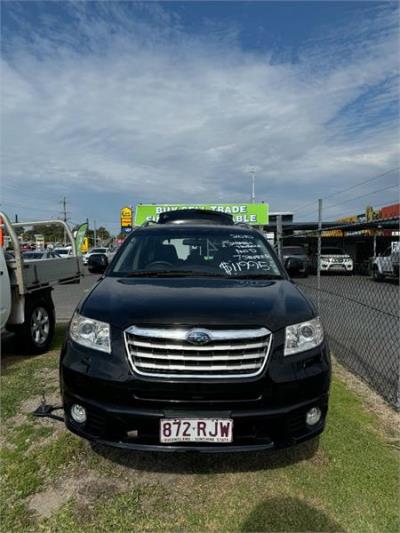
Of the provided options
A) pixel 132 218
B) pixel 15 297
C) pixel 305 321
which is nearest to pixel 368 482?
pixel 305 321

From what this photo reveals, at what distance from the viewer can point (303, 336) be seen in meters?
2.60

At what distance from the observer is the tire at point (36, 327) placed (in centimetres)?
526

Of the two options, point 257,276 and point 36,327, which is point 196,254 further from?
point 36,327

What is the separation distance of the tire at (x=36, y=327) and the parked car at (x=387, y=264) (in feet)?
14.5

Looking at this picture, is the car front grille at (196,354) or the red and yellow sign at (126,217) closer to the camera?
the car front grille at (196,354)

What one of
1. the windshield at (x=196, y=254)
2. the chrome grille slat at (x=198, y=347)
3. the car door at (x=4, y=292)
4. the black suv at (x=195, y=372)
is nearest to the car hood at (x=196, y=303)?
the black suv at (x=195, y=372)

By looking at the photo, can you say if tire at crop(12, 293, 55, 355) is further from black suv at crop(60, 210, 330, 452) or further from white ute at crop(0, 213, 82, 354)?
black suv at crop(60, 210, 330, 452)

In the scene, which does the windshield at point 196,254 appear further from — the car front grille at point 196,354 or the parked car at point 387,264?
the parked car at point 387,264

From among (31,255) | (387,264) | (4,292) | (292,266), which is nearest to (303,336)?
(292,266)

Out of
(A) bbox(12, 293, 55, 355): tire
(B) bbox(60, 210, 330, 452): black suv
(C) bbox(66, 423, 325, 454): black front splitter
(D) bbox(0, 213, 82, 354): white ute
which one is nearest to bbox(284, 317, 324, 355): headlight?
(B) bbox(60, 210, 330, 452): black suv

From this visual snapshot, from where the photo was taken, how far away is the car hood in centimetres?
247

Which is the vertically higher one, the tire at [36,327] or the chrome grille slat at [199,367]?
the chrome grille slat at [199,367]

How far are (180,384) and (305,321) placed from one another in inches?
36.2

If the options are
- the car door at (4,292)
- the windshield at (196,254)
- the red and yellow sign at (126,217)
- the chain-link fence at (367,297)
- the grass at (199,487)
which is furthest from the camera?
the red and yellow sign at (126,217)
